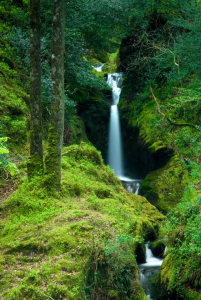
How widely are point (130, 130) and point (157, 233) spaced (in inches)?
392

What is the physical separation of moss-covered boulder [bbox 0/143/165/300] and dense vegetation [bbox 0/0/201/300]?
0.02 meters

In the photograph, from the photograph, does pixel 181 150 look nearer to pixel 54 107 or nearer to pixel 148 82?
pixel 148 82

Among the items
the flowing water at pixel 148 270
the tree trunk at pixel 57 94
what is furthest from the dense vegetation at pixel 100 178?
the tree trunk at pixel 57 94

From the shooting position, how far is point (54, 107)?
5.88m

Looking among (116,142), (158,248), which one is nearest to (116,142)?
(116,142)

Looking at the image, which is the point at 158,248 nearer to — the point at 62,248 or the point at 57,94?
the point at 62,248

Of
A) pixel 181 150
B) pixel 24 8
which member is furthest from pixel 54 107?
pixel 24 8

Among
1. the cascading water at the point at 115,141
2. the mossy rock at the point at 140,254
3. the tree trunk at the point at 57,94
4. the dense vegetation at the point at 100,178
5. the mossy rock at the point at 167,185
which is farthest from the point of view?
the cascading water at the point at 115,141

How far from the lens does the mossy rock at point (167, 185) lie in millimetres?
12305

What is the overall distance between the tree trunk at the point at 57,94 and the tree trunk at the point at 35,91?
39 cm

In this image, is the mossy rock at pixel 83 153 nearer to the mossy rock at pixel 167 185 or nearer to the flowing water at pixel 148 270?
the flowing water at pixel 148 270

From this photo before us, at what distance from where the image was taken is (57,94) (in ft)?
19.2

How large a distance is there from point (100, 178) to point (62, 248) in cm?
462

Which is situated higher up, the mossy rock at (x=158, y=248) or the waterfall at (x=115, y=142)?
the waterfall at (x=115, y=142)
